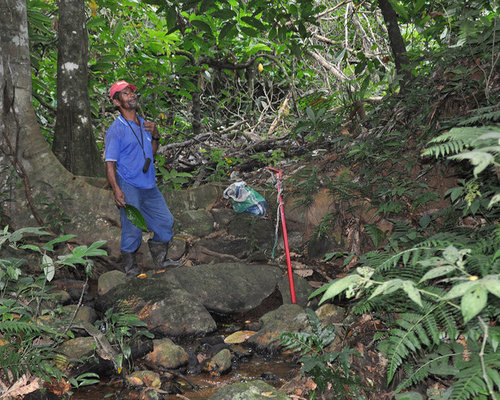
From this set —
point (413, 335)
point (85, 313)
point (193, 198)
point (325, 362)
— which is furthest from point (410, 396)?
point (193, 198)

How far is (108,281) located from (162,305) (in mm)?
938

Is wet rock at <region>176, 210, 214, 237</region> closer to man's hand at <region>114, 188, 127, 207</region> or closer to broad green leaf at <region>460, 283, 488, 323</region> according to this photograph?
man's hand at <region>114, 188, 127, 207</region>

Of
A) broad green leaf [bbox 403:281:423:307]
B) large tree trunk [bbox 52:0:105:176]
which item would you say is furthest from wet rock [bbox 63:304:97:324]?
broad green leaf [bbox 403:281:423:307]

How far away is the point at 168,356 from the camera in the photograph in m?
3.39

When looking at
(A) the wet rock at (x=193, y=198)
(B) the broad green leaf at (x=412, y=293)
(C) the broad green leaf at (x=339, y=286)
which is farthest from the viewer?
(A) the wet rock at (x=193, y=198)

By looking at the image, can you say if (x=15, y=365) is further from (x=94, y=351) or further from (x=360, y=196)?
(x=360, y=196)

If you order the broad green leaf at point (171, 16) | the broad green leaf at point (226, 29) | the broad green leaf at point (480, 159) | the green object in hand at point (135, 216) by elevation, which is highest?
the broad green leaf at point (171, 16)

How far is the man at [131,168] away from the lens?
15.8ft

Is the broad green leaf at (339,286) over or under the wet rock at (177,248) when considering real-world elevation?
over

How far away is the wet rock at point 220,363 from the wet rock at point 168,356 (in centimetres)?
20

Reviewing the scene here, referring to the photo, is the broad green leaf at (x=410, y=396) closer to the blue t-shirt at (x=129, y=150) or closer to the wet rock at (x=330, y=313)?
the wet rock at (x=330, y=313)

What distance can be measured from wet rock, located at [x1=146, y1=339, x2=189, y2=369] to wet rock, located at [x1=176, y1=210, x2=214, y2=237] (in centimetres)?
271

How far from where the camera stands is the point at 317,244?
17.7 ft

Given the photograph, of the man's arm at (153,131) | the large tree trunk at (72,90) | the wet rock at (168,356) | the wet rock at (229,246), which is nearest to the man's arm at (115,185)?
the man's arm at (153,131)
